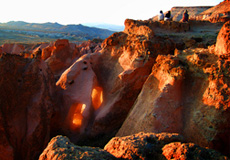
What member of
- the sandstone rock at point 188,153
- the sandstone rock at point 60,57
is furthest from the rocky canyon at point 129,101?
the sandstone rock at point 60,57

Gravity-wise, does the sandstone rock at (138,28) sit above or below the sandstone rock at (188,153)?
above

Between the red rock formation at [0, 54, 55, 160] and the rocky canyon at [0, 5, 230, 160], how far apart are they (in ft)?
0.07

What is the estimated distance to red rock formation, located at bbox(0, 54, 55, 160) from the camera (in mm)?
4078

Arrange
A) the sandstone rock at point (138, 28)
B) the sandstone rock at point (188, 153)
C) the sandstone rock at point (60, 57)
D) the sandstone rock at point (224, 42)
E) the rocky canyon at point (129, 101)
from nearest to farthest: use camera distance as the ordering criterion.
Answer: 1. the sandstone rock at point (188, 153)
2. the rocky canyon at point (129, 101)
3. the sandstone rock at point (224, 42)
4. the sandstone rock at point (138, 28)
5. the sandstone rock at point (60, 57)

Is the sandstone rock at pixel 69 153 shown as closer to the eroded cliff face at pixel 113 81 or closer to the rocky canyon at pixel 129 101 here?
the rocky canyon at pixel 129 101

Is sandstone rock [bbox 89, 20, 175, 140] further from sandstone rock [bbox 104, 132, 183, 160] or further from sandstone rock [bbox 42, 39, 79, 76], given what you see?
sandstone rock [bbox 42, 39, 79, 76]

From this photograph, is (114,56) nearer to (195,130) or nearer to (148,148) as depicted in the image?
(195,130)

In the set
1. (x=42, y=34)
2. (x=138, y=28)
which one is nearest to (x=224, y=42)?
(x=138, y=28)

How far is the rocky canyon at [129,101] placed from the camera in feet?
7.50

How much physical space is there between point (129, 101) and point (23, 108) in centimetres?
251

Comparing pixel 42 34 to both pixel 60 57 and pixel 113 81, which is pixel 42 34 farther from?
pixel 113 81

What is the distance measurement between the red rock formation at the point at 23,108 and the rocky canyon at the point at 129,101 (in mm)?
20

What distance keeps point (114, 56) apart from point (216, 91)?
3595 mm

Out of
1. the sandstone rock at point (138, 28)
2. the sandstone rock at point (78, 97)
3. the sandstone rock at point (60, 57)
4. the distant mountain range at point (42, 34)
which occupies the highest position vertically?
the distant mountain range at point (42, 34)
